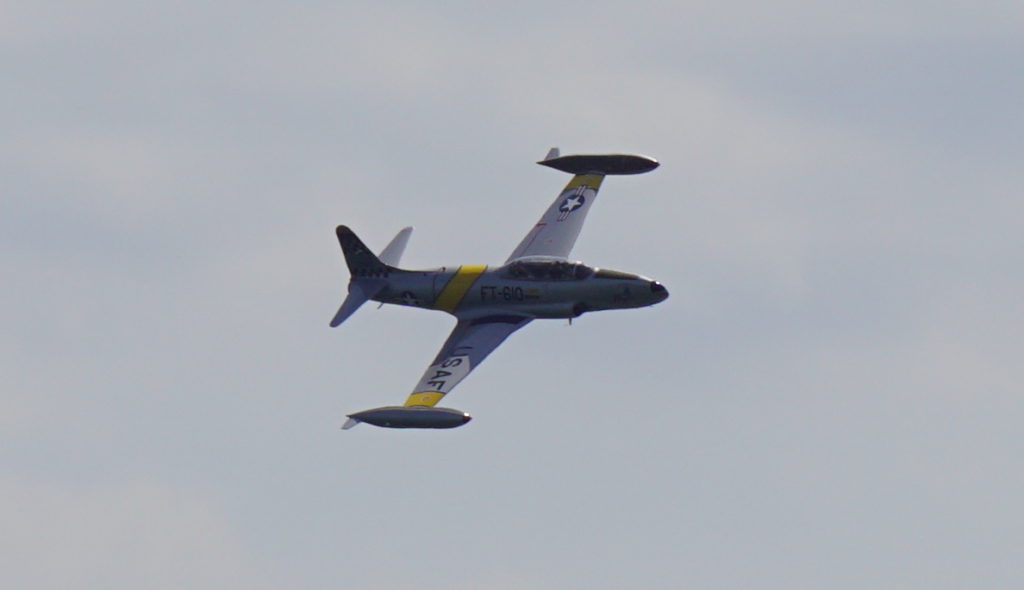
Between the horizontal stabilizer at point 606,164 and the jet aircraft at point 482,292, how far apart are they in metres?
2.05

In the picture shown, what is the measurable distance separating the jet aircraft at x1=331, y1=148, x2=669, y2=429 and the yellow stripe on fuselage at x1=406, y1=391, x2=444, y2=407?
29 millimetres

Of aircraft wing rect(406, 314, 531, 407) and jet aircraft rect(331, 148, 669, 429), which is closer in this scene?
aircraft wing rect(406, 314, 531, 407)

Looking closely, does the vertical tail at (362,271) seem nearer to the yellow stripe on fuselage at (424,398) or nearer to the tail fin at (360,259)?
the tail fin at (360,259)

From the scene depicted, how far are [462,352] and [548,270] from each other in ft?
11.9

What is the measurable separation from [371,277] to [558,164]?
8070 millimetres

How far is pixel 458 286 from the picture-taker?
69.2 metres

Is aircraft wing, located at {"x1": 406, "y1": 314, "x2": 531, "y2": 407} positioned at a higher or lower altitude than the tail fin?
lower

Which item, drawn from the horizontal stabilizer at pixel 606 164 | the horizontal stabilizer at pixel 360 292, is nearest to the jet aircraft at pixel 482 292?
the horizontal stabilizer at pixel 360 292

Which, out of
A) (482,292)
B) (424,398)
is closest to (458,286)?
(482,292)

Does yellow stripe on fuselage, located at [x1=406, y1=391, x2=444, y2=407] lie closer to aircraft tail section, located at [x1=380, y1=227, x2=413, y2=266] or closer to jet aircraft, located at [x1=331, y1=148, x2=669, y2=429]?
jet aircraft, located at [x1=331, y1=148, x2=669, y2=429]

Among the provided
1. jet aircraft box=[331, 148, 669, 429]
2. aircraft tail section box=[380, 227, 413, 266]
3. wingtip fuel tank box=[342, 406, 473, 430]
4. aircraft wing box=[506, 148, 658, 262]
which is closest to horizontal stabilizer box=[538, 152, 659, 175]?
aircraft wing box=[506, 148, 658, 262]

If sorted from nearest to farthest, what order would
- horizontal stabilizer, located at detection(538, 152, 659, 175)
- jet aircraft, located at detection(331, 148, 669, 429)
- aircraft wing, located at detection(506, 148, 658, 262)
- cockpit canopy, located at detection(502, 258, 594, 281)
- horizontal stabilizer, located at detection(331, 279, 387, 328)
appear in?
1. jet aircraft, located at detection(331, 148, 669, 429)
2. cockpit canopy, located at detection(502, 258, 594, 281)
3. horizontal stabilizer, located at detection(331, 279, 387, 328)
4. aircraft wing, located at detection(506, 148, 658, 262)
5. horizontal stabilizer, located at detection(538, 152, 659, 175)

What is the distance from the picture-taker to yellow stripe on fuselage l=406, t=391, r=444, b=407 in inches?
2549

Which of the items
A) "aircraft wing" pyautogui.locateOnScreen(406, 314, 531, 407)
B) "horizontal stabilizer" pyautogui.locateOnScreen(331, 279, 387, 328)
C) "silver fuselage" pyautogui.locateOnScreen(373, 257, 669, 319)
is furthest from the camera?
"horizontal stabilizer" pyautogui.locateOnScreen(331, 279, 387, 328)
